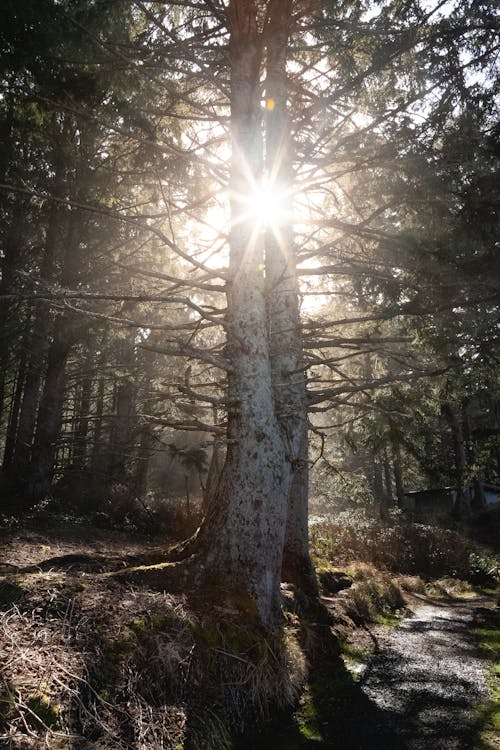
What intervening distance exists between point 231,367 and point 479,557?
12.4 m

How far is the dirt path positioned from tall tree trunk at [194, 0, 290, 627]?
125 centimetres

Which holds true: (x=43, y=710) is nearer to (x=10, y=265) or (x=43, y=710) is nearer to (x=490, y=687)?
(x=490, y=687)

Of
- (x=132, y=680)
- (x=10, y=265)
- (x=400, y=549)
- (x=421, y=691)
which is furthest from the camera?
(x=10, y=265)

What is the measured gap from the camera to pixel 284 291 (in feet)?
23.8

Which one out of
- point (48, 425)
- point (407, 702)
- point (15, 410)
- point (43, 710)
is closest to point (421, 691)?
point (407, 702)

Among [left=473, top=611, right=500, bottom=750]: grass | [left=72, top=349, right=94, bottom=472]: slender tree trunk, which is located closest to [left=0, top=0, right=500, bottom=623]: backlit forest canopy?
[left=473, top=611, right=500, bottom=750]: grass

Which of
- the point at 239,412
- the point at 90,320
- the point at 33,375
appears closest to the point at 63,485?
the point at 33,375

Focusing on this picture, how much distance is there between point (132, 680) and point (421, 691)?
9.76ft

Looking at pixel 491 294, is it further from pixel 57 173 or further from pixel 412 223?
pixel 57 173

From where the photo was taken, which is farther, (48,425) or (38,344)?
(38,344)

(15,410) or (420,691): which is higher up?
(15,410)

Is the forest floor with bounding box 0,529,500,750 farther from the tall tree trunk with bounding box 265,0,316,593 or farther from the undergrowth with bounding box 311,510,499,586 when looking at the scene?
the undergrowth with bounding box 311,510,499,586

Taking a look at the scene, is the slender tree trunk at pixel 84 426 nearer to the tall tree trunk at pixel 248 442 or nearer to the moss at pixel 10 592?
the tall tree trunk at pixel 248 442

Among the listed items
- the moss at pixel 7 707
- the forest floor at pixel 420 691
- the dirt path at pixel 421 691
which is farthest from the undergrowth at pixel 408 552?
the moss at pixel 7 707
